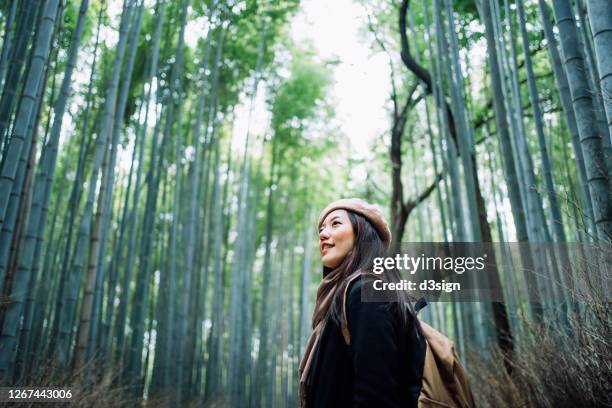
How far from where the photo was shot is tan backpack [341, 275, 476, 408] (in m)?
1.03

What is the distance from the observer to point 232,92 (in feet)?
26.4

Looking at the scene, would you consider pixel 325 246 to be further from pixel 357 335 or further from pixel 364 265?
pixel 357 335

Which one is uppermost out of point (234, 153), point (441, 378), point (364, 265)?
point (234, 153)

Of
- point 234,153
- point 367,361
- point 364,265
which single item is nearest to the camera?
point 367,361

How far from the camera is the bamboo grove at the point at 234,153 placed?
108 inches

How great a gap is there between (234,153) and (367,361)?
9.65 m

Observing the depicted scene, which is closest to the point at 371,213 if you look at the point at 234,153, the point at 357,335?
the point at 357,335

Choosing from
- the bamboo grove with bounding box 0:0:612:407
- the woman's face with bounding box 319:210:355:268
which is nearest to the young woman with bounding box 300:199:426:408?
the woman's face with bounding box 319:210:355:268

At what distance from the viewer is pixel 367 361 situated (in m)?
1.01

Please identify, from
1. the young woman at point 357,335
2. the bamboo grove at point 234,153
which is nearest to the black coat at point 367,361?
the young woman at point 357,335

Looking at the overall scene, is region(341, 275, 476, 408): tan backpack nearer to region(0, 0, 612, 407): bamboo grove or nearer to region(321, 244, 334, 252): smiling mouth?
region(321, 244, 334, 252): smiling mouth

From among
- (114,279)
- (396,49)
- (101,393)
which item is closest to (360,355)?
(101,393)

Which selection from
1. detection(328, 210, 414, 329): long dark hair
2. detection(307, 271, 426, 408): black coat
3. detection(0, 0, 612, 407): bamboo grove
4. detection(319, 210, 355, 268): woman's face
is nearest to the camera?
detection(307, 271, 426, 408): black coat

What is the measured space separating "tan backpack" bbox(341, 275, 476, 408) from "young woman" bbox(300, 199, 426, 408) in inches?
0.6
